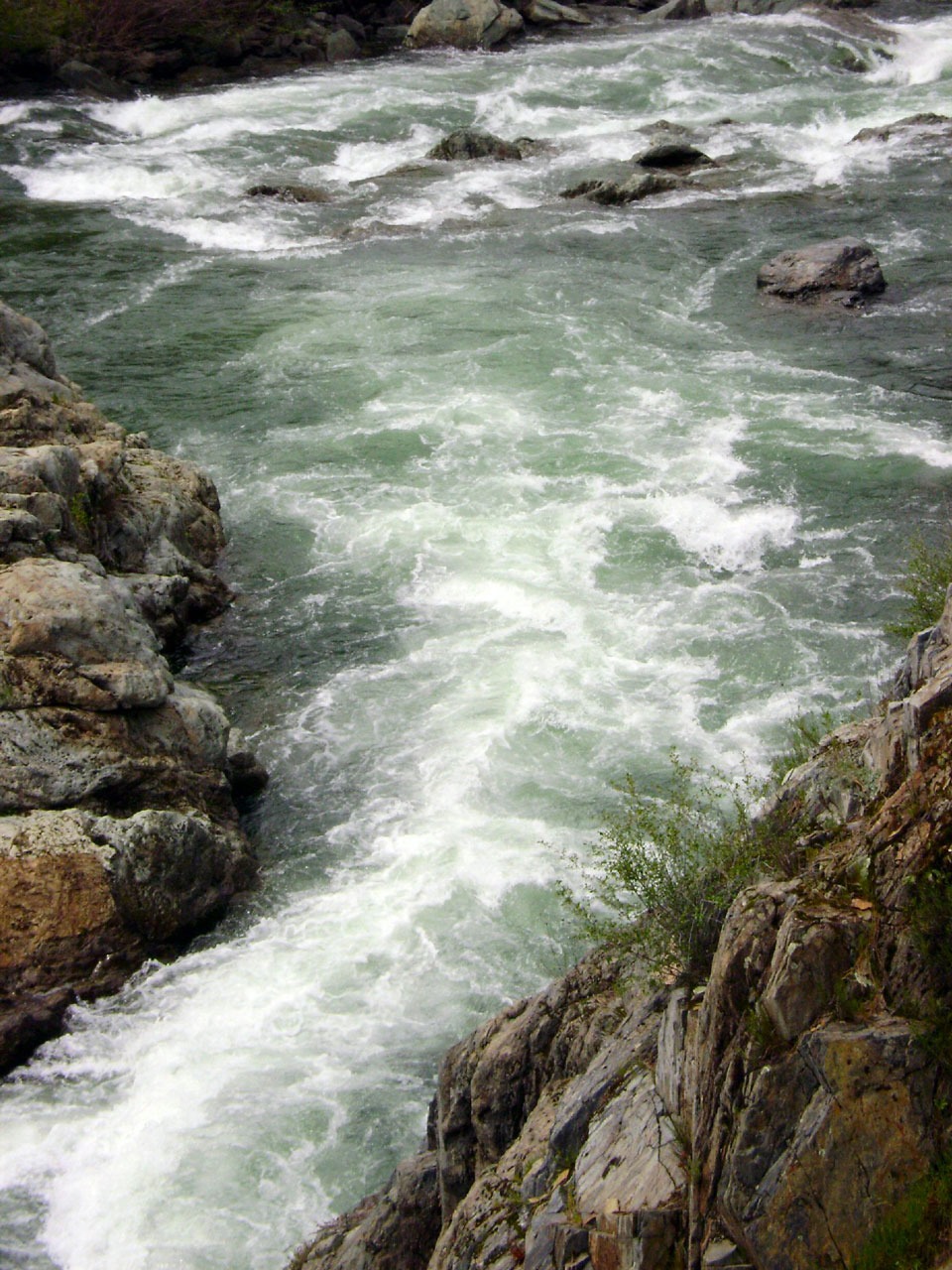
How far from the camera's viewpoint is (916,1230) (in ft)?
15.3

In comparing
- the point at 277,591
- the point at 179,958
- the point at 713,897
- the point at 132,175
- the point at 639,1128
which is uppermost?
the point at 132,175

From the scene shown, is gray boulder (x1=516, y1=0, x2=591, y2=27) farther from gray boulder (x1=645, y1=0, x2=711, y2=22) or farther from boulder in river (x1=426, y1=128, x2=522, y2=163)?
boulder in river (x1=426, y1=128, x2=522, y2=163)

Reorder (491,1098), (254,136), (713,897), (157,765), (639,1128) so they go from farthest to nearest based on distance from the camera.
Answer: (254,136), (157,765), (491,1098), (713,897), (639,1128)

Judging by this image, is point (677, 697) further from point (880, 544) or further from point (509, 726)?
point (880, 544)

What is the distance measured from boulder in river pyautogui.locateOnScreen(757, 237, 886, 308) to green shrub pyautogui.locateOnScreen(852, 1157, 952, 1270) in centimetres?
1956

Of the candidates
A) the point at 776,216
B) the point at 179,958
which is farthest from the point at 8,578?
the point at 776,216

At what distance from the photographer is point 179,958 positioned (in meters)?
10.8

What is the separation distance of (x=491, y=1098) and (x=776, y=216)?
2273 centimetres

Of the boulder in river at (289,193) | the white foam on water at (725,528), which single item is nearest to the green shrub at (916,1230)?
the white foam on water at (725,528)

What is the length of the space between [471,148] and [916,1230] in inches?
1176

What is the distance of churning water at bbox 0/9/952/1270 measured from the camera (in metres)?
9.57

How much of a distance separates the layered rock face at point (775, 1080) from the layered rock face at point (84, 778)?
4.14m

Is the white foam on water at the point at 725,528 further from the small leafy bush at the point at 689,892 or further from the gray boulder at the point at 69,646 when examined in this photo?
the small leafy bush at the point at 689,892

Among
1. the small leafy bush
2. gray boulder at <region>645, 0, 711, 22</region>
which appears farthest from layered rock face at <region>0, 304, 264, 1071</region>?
gray boulder at <region>645, 0, 711, 22</region>
